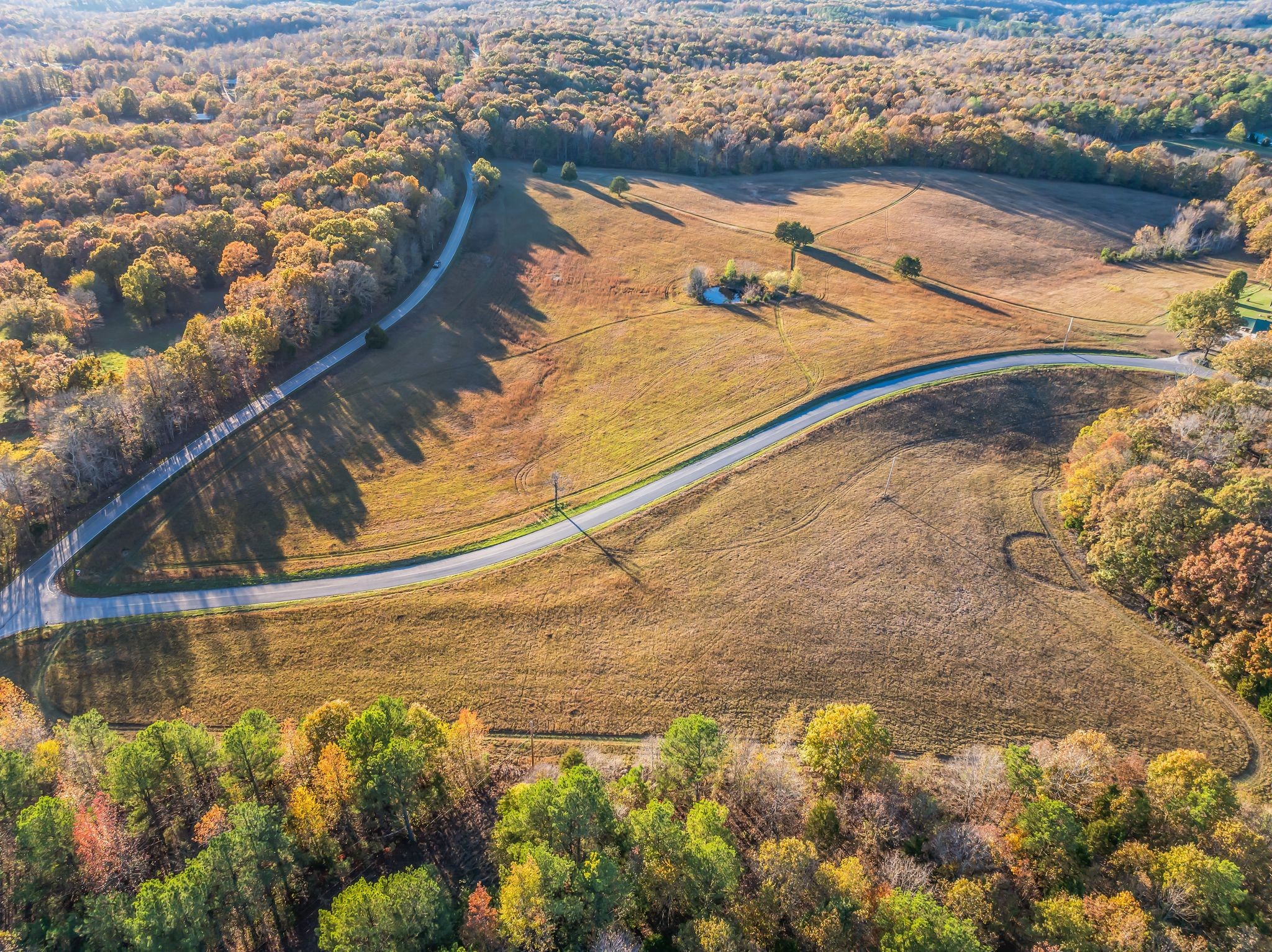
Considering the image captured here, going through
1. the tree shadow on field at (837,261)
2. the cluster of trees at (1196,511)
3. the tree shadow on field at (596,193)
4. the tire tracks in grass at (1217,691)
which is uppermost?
the tree shadow on field at (596,193)

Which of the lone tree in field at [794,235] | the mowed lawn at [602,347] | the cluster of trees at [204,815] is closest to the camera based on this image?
the cluster of trees at [204,815]

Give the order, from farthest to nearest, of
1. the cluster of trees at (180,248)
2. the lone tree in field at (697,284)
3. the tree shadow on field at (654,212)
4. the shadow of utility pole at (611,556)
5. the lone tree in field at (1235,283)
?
1. the tree shadow on field at (654,212)
2. the lone tree in field at (697,284)
3. the lone tree in field at (1235,283)
4. the cluster of trees at (180,248)
5. the shadow of utility pole at (611,556)

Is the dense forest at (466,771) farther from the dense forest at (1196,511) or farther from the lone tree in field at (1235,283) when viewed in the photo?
the lone tree in field at (1235,283)

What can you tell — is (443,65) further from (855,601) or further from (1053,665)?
(1053,665)

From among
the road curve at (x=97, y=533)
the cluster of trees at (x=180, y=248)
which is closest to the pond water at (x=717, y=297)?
the cluster of trees at (x=180, y=248)

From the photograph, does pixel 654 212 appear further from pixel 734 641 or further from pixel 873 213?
pixel 734 641

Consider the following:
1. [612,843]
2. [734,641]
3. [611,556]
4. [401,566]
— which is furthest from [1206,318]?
[401,566]

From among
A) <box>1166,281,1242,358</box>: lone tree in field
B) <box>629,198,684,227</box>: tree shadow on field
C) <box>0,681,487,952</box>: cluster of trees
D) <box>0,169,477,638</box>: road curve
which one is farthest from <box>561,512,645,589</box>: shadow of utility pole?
<box>629,198,684,227</box>: tree shadow on field
